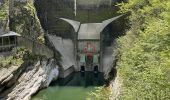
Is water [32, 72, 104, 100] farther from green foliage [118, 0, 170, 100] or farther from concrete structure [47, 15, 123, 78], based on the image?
green foliage [118, 0, 170, 100]

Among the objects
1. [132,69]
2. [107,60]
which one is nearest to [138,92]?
[132,69]

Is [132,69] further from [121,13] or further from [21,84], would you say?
[121,13]

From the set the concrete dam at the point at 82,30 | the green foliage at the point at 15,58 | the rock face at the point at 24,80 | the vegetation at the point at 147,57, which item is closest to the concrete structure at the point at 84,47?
the concrete dam at the point at 82,30

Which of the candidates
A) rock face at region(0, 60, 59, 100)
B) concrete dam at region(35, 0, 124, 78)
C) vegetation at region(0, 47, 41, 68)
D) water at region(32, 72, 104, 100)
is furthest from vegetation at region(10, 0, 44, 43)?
water at region(32, 72, 104, 100)

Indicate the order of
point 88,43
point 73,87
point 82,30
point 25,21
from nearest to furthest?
point 25,21, point 73,87, point 88,43, point 82,30

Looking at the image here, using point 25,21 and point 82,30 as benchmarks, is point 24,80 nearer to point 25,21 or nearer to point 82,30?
point 25,21

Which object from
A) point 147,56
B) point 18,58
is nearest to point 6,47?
point 18,58

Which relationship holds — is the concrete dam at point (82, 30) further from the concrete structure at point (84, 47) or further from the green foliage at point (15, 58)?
the green foliage at point (15, 58)
